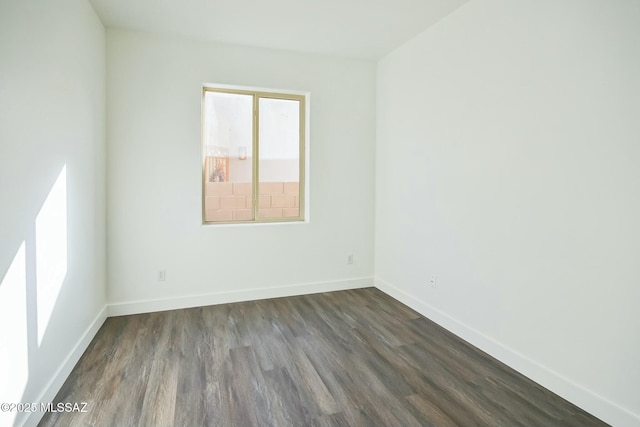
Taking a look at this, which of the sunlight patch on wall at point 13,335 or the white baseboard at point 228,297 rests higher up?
the sunlight patch on wall at point 13,335

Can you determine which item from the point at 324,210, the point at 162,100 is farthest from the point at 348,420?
the point at 162,100

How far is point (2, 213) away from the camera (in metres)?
1.51

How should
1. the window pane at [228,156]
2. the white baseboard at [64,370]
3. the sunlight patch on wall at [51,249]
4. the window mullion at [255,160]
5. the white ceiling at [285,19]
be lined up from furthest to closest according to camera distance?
the window mullion at [255,160]
the window pane at [228,156]
the white ceiling at [285,19]
the sunlight patch on wall at [51,249]
the white baseboard at [64,370]

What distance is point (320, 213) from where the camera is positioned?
4055mm

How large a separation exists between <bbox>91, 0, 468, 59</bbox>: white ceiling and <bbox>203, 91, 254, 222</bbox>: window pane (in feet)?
2.08

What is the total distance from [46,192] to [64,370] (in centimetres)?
114

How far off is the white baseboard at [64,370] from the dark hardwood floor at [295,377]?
1.8 inches

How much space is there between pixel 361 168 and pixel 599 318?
2717mm

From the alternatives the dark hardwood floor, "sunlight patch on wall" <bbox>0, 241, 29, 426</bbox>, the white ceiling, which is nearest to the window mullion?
the white ceiling

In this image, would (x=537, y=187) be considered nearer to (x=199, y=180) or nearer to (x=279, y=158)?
(x=279, y=158)

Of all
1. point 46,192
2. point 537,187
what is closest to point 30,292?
point 46,192

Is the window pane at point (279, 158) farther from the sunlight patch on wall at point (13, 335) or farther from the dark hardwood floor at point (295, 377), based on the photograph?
the sunlight patch on wall at point (13, 335)

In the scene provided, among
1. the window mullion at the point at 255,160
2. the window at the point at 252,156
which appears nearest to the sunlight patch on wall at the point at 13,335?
the window at the point at 252,156

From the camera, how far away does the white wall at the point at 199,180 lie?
131 inches
